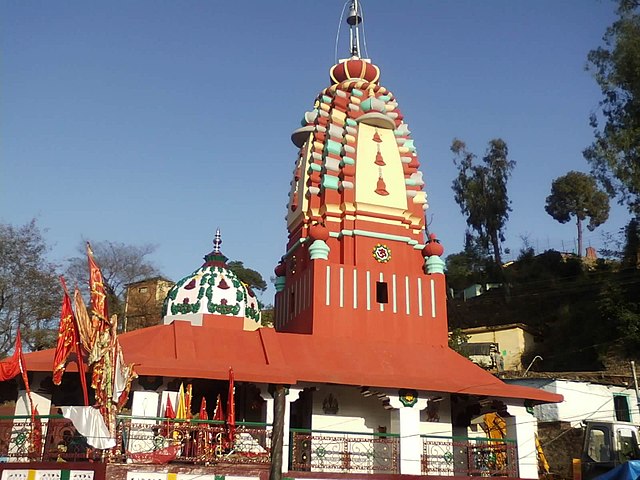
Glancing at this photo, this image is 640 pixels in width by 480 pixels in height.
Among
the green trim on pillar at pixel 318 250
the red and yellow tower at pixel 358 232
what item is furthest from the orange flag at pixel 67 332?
the green trim on pillar at pixel 318 250

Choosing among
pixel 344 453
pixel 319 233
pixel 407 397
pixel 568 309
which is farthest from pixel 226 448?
pixel 568 309

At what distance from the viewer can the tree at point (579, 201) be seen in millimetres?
42312

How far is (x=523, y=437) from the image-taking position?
14461mm

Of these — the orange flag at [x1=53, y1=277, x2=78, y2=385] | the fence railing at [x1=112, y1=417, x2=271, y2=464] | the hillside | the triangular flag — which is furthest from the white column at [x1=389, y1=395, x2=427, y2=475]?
the hillside

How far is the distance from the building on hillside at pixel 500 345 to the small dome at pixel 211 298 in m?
14.2

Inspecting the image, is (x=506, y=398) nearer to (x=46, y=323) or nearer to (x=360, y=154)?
(x=360, y=154)

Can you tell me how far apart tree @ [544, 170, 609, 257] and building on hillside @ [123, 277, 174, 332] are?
1012 inches

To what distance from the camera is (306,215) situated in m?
18.9

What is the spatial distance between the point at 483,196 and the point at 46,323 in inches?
933

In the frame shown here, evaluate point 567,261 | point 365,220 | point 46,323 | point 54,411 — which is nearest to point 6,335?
point 46,323

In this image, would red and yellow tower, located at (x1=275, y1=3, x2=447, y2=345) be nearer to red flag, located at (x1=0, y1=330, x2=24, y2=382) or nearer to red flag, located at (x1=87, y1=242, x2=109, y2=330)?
red flag, located at (x1=87, y1=242, x2=109, y2=330)

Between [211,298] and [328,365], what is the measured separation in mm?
4422

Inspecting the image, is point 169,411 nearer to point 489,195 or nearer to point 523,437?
point 523,437

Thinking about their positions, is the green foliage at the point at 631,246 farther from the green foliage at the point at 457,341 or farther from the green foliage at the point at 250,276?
the green foliage at the point at 250,276
